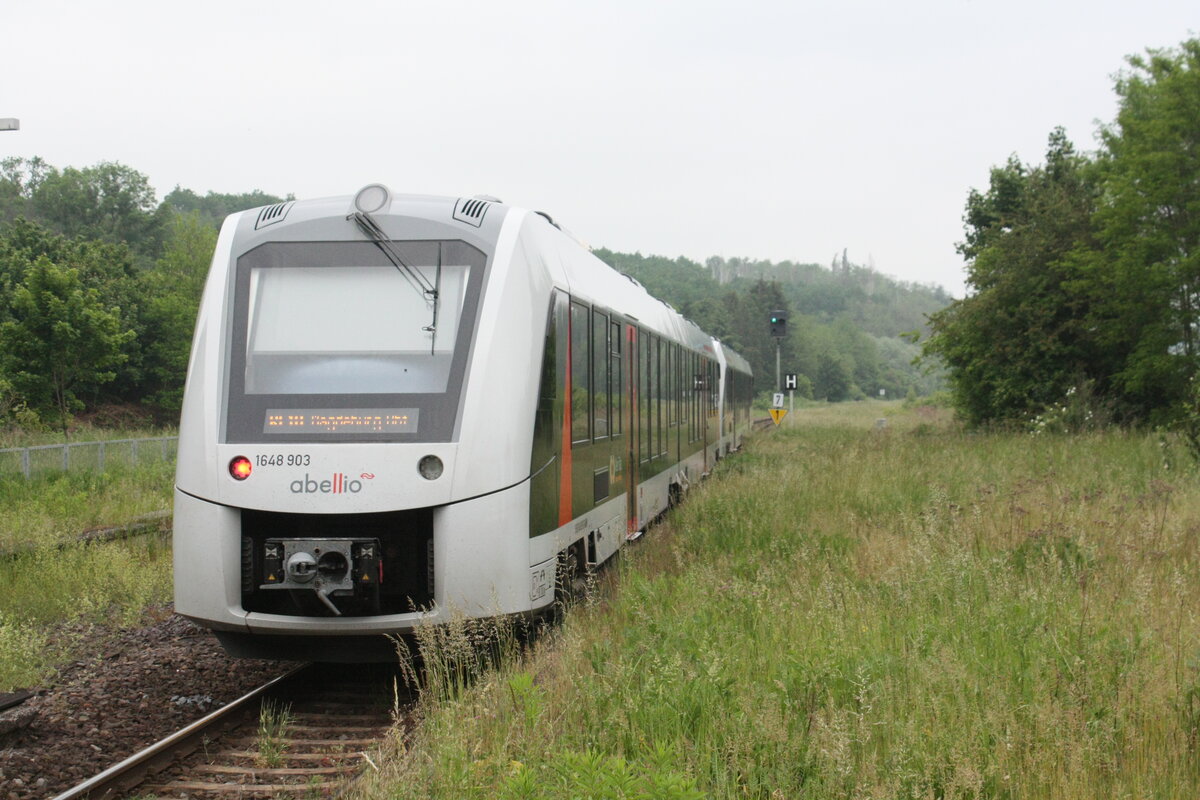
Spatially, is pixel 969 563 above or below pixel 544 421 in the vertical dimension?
below

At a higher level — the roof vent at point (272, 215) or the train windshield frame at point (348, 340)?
the roof vent at point (272, 215)

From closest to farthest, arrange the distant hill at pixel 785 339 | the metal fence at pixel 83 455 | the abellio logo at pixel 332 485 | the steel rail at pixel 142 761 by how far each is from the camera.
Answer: the steel rail at pixel 142 761 → the abellio logo at pixel 332 485 → the metal fence at pixel 83 455 → the distant hill at pixel 785 339

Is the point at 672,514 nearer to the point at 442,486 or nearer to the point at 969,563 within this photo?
the point at 969,563

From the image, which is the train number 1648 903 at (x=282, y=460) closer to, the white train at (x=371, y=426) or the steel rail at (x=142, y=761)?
the white train at (x=371, y=426)

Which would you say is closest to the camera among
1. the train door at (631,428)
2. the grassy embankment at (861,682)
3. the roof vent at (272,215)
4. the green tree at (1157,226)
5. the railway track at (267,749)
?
the grassy embankment at (861,682)

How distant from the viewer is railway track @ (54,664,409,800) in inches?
210

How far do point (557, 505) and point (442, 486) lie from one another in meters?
1.25

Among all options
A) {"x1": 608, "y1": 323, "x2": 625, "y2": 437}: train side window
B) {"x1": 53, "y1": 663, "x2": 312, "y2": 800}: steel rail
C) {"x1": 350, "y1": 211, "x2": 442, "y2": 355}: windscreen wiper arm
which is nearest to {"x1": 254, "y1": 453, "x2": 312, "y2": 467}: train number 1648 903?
{"x1": 350, "y1": 211, "x2": 442, "y2": 355}: windscreen wiper arm

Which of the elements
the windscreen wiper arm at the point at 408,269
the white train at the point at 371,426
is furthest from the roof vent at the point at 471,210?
the windscreen wiper arm at the point at 408,269

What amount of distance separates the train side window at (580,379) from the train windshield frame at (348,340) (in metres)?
1.36

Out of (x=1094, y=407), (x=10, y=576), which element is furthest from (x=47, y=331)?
(x=1094, y=407)

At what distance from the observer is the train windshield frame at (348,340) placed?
681cm

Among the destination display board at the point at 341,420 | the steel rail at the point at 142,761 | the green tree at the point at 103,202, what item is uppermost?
the green tree at the point at 103,202

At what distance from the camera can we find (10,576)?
10570 mm
